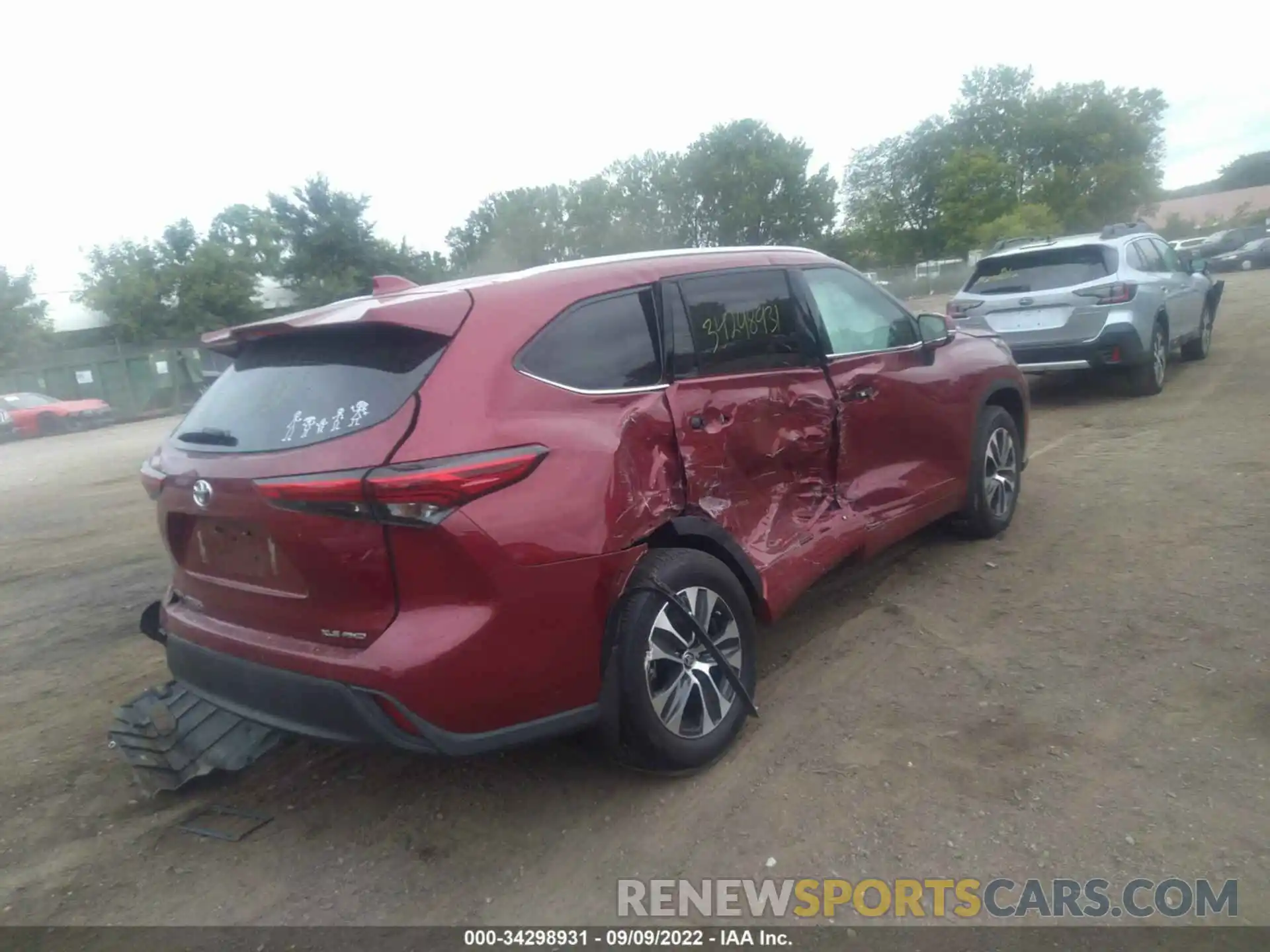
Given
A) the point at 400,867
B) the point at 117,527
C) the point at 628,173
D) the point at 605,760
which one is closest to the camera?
the point at 400,867

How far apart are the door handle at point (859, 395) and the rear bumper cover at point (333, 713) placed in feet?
6.54

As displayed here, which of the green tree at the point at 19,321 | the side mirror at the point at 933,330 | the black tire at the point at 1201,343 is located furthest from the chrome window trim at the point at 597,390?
the green tree at the point at 19,321

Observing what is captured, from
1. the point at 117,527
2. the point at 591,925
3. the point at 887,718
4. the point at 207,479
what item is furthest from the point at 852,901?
the point at 117,527

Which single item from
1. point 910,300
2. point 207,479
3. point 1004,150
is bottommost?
point 910,300

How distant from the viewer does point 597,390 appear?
10.7 ft

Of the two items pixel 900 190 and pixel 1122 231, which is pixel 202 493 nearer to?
pixel 1122 231

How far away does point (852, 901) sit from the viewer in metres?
2.77

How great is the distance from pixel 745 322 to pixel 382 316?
1.59m

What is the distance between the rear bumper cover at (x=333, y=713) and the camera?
282 centimetres

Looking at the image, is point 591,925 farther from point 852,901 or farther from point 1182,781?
point 1182,781

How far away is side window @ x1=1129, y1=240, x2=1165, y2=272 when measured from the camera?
31.0 feet

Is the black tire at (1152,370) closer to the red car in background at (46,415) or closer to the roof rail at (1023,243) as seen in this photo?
the roof rail at (1023,243)

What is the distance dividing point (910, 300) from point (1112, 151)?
32.4 meters

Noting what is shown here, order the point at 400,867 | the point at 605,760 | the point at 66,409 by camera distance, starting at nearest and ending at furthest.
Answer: the point at 400,867
the point at 605,760
the point at 66,409
